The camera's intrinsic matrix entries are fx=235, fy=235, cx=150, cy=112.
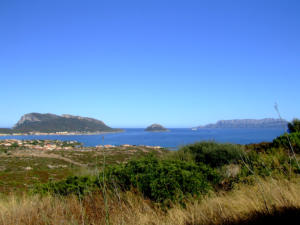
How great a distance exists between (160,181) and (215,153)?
7.23m

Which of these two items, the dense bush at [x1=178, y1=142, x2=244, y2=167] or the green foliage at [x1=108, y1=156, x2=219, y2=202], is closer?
the green foliage at [x1=108, y1=156, x2=219, y2=202]

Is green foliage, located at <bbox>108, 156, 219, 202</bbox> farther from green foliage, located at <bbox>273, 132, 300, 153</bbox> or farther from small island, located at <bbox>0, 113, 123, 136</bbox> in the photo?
small island, located at <bbox>0, 113, 123, 136</bbox>

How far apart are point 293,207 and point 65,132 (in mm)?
161883

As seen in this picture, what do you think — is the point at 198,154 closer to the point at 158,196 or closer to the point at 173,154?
the point at 173,154

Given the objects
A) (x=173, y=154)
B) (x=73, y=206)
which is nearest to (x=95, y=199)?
(x=73, y=206)

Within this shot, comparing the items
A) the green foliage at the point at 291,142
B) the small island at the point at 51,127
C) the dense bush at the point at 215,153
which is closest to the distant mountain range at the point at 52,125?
the small island at the point at 51,127

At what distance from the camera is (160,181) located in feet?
19.5

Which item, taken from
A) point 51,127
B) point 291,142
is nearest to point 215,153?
point 291,142

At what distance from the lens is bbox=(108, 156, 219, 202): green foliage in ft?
18.5

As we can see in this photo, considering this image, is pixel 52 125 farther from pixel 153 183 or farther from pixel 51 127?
pixel 153 183

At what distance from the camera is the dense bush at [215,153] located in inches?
479

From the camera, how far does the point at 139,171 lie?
6.89 meters

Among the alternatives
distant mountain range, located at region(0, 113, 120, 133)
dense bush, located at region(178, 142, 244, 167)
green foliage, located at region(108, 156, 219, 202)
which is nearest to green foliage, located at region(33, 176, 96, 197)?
green foliage, located at region(108, 156, 219, 202)

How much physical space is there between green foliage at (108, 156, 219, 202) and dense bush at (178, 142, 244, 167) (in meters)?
5.42
